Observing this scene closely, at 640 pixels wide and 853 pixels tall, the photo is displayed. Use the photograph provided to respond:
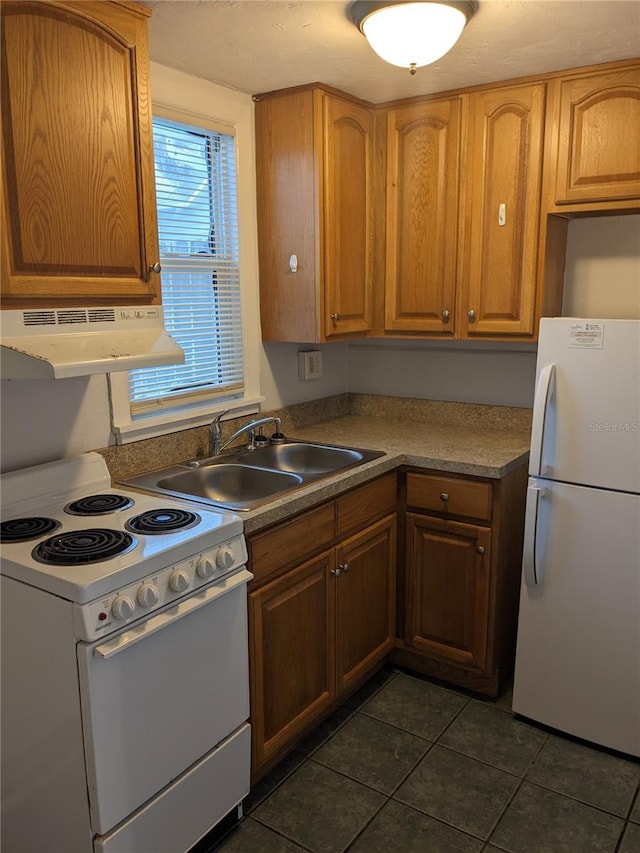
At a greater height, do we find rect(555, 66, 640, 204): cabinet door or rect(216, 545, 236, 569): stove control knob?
rect(555, 66, 640, 204): cabinet door

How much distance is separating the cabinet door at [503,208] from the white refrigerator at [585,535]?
45 cm

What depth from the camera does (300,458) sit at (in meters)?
2.75

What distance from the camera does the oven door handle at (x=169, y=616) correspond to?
1.48m

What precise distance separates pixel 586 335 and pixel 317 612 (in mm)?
1274

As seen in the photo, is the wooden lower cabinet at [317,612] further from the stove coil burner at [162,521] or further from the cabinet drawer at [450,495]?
the stove coil burner at [162,521]

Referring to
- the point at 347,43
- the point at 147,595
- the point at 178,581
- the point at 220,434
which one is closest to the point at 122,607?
the point at 147,595

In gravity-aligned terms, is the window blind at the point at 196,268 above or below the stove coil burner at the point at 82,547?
above

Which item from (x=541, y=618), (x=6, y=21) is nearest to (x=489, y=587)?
(x=541, y=618)

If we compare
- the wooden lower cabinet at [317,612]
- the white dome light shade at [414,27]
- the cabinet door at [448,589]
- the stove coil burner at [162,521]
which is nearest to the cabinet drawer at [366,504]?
the wooden lower cabinet at [317,612]

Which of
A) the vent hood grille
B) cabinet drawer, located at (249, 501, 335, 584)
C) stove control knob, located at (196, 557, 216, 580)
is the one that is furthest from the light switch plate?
stove control knob, located at (196, 557, 216, 580)

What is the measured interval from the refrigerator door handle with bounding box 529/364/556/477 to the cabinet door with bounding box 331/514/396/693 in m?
0.62

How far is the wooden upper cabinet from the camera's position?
257cm

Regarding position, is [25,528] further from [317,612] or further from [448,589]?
[448,589]

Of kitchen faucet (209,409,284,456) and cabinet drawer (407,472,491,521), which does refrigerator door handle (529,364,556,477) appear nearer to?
cabinet drawer (407,472,491,521)
